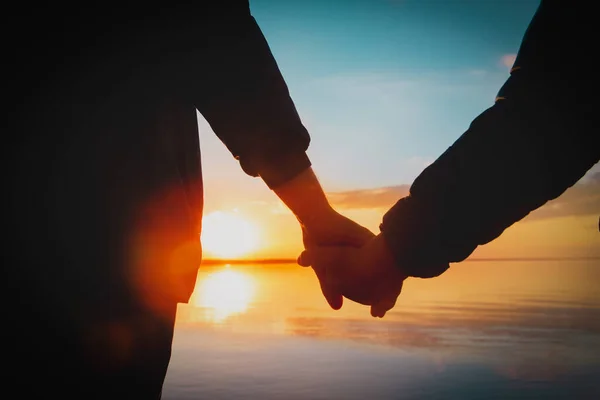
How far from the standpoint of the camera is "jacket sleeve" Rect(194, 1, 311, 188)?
6.34 ft

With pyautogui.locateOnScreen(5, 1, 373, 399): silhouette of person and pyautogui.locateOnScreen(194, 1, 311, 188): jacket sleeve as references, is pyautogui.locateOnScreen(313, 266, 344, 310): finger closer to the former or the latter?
pyautogui.locateOnScreen(194, 1, 311, 188): jacket sleeve

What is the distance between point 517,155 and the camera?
178 centimetres

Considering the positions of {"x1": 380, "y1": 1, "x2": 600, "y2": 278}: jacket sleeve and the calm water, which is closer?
{"x1": 380, "y1": 1, "x2": 600, "y2": 278}: jacket sleeve

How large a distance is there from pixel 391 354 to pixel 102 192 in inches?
348

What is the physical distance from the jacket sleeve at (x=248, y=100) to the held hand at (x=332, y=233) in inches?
19.8

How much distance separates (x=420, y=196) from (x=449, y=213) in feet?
0.43

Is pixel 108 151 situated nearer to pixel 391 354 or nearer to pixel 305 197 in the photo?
pixel 305 197

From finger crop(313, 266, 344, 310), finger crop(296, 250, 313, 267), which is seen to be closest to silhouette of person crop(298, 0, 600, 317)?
finger crop(313, 266, 344, 310)

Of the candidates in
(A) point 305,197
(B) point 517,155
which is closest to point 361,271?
(A) point 305,197

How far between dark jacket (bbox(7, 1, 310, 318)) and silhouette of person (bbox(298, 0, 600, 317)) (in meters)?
0.89

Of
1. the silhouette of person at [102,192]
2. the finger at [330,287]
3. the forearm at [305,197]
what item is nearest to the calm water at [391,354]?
the finger at [330,287]

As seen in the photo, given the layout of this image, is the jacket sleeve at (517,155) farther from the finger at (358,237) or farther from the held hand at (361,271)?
the finger at (358,237)

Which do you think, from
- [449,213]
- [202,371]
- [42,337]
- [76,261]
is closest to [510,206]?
[449,213]

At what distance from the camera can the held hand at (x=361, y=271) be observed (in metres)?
2.28
